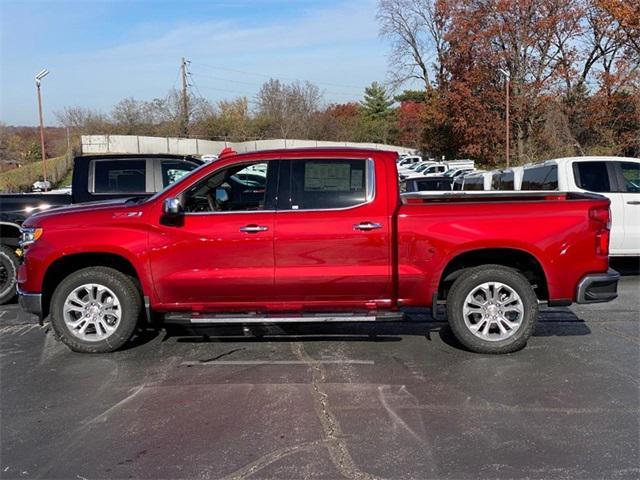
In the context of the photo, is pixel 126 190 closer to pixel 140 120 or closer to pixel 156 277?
pixel 156 277

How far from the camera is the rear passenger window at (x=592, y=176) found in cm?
934

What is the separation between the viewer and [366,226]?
18.0 ft

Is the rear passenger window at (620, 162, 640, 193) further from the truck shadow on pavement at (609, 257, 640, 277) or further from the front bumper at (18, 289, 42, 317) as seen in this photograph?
the front bumper at (18, 289, 42, 317)

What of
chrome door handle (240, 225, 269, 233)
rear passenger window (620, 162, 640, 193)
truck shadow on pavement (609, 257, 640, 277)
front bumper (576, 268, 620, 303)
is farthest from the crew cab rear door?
truck shadow on pavement (609, 257, 640, 277)

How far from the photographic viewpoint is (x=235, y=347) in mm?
5996

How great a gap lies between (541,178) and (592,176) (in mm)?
860

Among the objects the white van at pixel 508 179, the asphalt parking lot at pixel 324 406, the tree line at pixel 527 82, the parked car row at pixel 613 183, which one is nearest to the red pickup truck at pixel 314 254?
the asphalt parking lot at pixel 324 406

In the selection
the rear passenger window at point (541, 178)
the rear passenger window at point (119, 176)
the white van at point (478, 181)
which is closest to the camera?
the rear passenger window at point (119, 176)

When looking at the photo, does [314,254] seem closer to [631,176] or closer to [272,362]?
[272,362]

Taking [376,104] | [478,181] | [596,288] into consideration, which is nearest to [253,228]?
[596,288]

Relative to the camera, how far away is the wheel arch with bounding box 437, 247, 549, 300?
5.64m

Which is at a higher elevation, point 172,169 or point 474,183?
point 172,169

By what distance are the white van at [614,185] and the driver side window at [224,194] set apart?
5410mm

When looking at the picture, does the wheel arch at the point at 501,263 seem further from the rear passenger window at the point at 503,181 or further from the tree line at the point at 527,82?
the tree line at the point at 527,82
